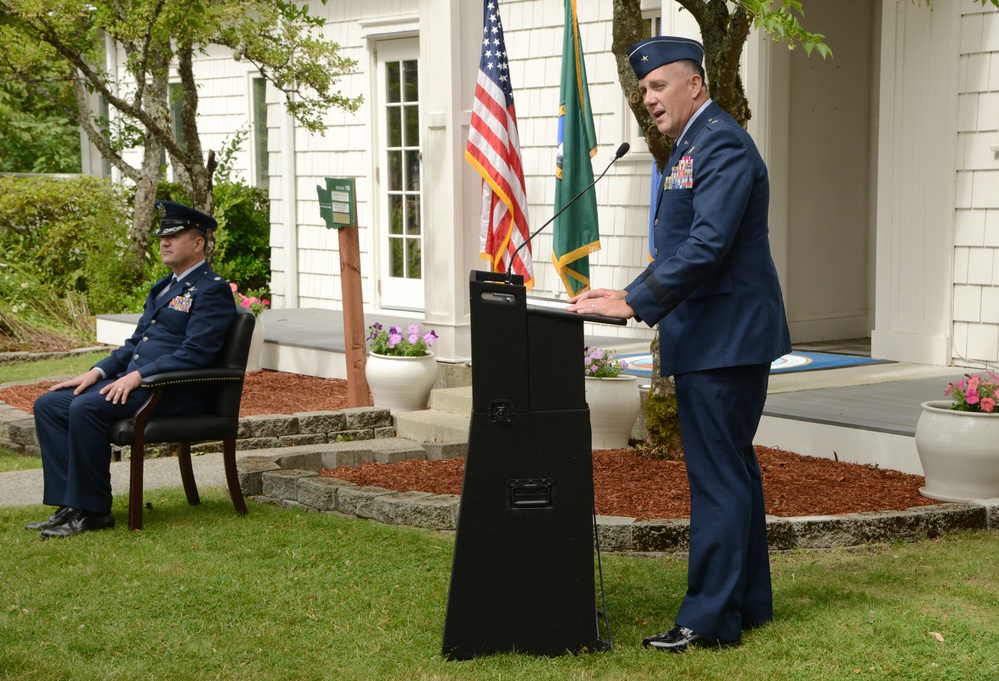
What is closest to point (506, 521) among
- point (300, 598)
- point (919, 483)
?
point (300, 598)

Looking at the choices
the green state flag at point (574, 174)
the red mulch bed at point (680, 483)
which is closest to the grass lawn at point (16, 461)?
the red mulch bed at point (680, 483)

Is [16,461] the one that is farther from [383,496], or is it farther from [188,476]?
[383,496]

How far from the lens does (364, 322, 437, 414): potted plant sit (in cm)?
918

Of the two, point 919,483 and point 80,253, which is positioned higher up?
point 80,253

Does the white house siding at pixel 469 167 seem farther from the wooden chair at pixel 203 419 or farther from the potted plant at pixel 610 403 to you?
the wooden chair at pixel 203 419

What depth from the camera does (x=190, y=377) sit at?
6.23 metres

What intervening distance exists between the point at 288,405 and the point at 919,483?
5007 mm

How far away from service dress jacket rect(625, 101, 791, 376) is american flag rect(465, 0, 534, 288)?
4.96 meters

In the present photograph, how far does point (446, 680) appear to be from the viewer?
404 centimetres

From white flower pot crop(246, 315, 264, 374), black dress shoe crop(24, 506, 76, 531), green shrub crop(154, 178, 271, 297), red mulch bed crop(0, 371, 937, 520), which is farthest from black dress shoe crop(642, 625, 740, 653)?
green shrub crop(154, 178, 271, 297)

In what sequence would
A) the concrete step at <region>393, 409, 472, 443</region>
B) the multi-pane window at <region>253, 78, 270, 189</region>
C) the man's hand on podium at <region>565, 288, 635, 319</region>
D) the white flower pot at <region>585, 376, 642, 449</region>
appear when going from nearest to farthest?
the man's hand on podium at <region>565, 288, 635, 319</region> → the white flower pot at <region>585, 376, 642, 449</region> → the concrete step at <region>393, 409, 472, 443</region> → the multi-pane window at <region>253, 78, 270, 189</region>

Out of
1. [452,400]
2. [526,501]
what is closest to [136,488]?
[526,501]

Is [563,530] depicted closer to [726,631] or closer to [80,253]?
[726,631]

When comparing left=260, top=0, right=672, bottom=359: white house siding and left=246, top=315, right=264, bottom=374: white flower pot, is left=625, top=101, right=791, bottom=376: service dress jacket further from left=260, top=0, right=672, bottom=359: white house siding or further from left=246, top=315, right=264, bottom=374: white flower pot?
left=246, top=315, right=264, bottom=374: white flower pot
